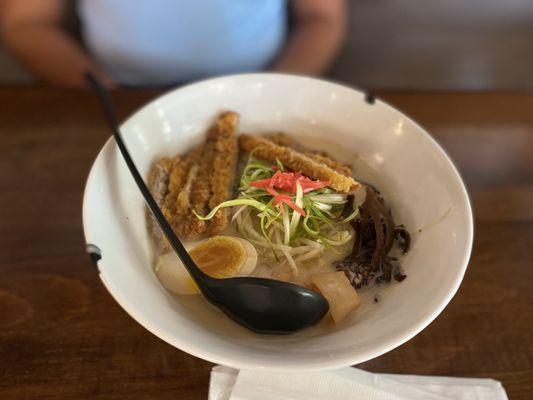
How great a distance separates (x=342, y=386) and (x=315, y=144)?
518 millimetres

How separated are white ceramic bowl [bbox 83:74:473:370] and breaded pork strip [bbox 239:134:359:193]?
0.21 ft

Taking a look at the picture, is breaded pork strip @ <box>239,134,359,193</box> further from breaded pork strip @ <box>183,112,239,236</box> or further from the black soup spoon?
the black soup spoon

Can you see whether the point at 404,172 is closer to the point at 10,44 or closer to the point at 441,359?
the point at 441,359

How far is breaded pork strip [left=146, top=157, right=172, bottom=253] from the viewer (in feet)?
2.74

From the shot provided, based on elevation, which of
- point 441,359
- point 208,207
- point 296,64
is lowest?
point 441,359

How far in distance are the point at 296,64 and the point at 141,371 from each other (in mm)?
947

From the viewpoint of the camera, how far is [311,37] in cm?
140

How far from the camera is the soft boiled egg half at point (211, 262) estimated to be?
2.54ft

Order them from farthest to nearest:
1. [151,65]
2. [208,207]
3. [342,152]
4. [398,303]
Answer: [151,65] < [342,152] < [208,207] < [398,303]

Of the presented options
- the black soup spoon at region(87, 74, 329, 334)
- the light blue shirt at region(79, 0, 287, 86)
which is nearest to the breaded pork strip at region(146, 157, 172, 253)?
the black soup spoon at region(87, 74, 329, 334)

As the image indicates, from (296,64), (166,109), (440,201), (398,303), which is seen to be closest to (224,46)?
(296,64)

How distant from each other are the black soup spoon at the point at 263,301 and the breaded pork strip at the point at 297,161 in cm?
25

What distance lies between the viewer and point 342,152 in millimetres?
1032

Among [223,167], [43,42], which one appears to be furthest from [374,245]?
[43,42]
